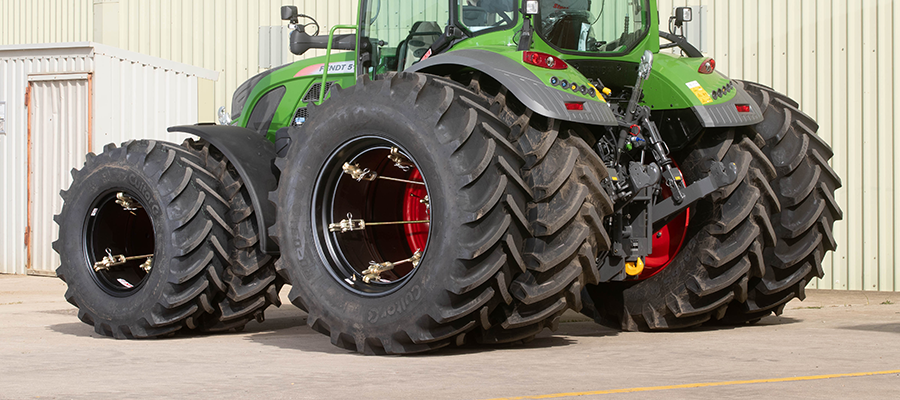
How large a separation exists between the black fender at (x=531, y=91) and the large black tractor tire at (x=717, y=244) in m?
1.11

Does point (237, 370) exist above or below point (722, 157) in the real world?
below

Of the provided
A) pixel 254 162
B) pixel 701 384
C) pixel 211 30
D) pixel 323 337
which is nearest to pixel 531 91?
pixel 701 384

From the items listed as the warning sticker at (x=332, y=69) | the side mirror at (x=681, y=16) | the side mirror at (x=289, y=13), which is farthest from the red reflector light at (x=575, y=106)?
the side mirror at (x=289, y=13)

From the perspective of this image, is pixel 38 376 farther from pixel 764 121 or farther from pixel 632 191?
pixel 764 121

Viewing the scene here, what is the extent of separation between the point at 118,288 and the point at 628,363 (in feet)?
11.7

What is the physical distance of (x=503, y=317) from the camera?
5078mm

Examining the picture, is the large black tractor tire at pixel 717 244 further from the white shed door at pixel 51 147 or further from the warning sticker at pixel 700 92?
the white shed door at pixel 51 147

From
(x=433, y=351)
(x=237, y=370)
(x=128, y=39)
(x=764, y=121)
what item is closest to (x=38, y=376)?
(x=237, y=370)

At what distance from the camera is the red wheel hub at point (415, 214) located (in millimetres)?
6473

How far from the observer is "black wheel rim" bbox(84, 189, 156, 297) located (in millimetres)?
6512

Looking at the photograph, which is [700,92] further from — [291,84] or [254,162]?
[291,84]

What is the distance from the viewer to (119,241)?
6883 millimetres

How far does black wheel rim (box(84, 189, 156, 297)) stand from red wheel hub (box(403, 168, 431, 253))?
1.68 m

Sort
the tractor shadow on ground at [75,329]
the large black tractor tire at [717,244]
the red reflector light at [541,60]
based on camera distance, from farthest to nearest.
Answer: the tractor shadow on ground at [75,329]
the large black tractor tire at [717,244]
the red reflector light at [541,60]
